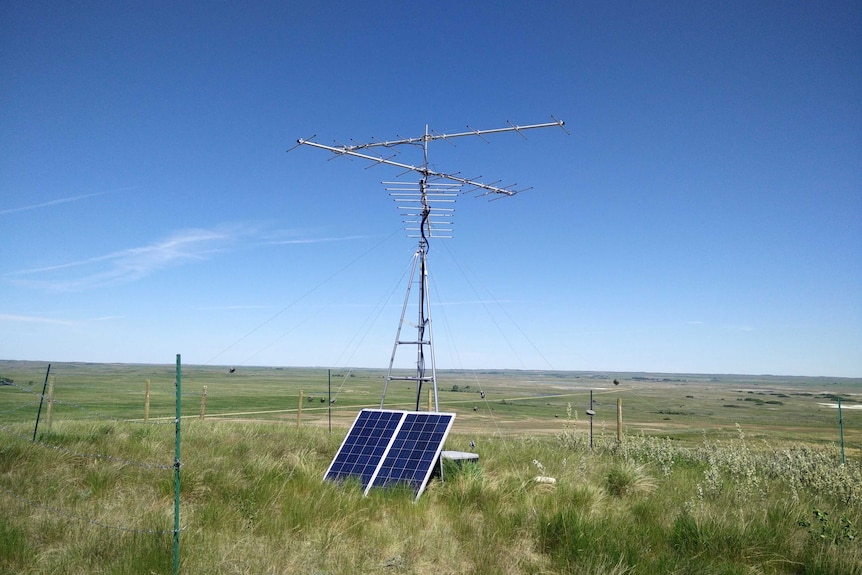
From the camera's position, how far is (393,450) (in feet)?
31.1

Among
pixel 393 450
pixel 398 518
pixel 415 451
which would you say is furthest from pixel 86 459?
pixel 398 518

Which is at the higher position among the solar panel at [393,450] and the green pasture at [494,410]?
the solar panel at [393,450]

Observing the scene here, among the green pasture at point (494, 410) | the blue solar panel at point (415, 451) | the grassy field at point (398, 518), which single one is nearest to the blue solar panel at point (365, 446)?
the blue solar panel at point (415, 451)

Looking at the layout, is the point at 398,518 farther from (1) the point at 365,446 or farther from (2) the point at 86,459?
(2) the point at 86,459

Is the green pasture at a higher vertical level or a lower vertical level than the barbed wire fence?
lower

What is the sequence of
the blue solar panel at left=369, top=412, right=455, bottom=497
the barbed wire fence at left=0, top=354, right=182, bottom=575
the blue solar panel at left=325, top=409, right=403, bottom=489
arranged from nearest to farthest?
the barbed wire fence at left=0, top=354, right=182, bottom=575 < the blue solar panel at left=369, top=412, right=455, bottom=497 < the blue solar panel at left=325, top=409, right=403, bottom=489

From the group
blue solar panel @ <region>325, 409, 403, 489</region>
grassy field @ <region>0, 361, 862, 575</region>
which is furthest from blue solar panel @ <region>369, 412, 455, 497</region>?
grassy field @ <region>0, 361, 862, 575</region>

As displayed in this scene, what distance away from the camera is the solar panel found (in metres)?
8.89

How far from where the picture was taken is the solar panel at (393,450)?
8.89 metres

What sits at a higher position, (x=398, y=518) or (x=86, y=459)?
(x=86, y=459)

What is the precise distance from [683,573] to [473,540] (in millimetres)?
2359

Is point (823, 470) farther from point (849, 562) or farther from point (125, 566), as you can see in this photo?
point (125, 566)

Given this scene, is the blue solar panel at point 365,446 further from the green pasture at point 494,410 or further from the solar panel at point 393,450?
the green pasture at point 494,410

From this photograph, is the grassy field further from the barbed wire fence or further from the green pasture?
the green pasture
